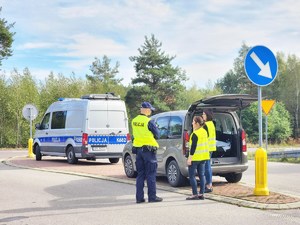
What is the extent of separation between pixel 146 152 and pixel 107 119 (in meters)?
9.24

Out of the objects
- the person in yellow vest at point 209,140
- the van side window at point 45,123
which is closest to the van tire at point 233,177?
the person in yellow vest at point 209,140

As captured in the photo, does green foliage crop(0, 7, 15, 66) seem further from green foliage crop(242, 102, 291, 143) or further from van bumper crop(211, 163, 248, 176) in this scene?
green foliage crop(242, 102, 291, 143)

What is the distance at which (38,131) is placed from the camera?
21.2m

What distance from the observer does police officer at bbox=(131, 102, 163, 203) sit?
8.88 metres

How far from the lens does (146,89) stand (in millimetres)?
54938

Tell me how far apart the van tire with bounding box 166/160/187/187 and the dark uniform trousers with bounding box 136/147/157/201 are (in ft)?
5.77

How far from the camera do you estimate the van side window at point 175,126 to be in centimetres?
1073

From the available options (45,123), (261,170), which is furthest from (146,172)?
(45,123)

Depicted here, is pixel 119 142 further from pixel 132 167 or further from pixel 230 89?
pixel 230 89

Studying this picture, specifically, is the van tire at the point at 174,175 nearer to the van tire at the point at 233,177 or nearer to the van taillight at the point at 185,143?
the van taillight at the point at 185,143

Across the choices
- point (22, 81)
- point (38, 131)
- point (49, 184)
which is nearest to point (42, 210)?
point (49, 184)

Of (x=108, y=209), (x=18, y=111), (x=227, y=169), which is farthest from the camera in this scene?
(x=18, y=111)

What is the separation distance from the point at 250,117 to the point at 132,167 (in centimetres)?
4738

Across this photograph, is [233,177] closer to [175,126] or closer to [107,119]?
[175,126]
